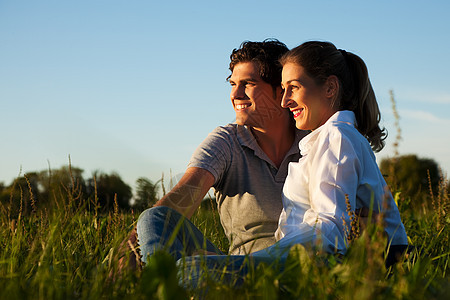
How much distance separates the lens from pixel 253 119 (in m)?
3.88

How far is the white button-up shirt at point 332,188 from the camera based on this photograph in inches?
87.0

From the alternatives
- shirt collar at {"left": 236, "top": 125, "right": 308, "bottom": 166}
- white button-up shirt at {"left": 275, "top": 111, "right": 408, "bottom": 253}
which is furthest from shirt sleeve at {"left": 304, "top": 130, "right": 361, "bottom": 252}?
shirt collar at {"left": 236, "top": 125, "right": 308, "bottom": 166}

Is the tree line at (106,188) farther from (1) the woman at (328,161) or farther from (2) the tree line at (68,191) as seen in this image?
(1) the woman at (328,161)

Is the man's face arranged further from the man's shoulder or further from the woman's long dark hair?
the woman's long dark hair

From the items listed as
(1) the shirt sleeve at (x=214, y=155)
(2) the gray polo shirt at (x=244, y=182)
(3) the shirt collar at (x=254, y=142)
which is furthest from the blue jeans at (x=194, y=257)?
(3) the shirt collar at (x=254, y=142)

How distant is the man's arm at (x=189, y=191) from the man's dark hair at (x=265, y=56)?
1021 mm

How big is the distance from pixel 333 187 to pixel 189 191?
1397 mm

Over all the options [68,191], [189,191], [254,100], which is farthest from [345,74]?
[68,191]

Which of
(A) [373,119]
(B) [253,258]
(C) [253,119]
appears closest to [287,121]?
(C) [253,119]

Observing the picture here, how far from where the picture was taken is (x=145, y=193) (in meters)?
4.71

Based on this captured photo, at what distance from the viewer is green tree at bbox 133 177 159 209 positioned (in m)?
4.34

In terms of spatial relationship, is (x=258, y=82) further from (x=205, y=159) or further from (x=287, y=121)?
(x=205, y=159)

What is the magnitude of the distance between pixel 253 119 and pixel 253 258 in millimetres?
1970

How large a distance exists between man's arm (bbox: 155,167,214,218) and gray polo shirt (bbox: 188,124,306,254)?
2.3 inches
